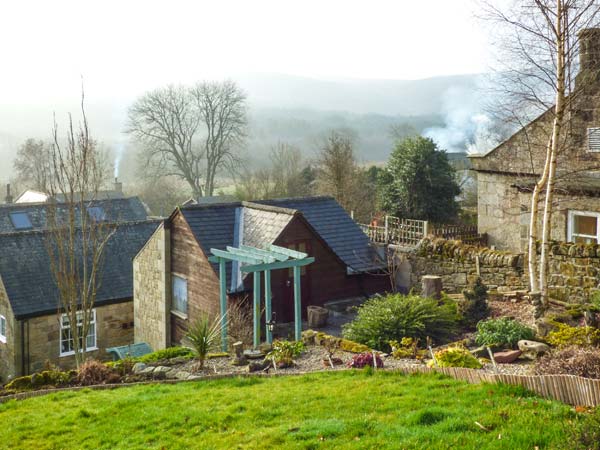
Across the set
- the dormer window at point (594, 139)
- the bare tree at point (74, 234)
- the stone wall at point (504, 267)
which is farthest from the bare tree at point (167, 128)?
the dormer window at point (594, 139)

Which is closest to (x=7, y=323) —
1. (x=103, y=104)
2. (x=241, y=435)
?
(x=241, y=435)

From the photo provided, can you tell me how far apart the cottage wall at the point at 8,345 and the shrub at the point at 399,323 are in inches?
557

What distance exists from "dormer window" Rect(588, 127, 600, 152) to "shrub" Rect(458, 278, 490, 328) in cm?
857

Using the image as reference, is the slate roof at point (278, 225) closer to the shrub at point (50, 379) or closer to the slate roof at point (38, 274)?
the shrub at point (50, 379)

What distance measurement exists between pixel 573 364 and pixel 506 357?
8.25 feet

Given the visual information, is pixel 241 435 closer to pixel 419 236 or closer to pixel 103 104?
pixel 419 236

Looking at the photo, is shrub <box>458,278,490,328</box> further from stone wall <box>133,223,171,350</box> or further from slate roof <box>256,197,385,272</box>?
stone wall <box>133,223,171,350</box>

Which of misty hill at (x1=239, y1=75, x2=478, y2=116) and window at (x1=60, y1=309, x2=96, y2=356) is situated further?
misty hill at (x1=239, y1=75, x2=478, y2=116)

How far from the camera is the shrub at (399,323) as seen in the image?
14.2m

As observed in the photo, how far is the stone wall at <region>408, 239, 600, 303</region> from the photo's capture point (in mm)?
16141

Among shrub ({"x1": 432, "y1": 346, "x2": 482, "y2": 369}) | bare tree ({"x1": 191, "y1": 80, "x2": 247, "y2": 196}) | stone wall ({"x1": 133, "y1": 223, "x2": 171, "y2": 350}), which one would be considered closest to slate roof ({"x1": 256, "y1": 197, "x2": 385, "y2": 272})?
stone wall ({"x1": 133, "y1": 223, "x2": 171, "y2": 350})

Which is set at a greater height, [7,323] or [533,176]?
[533,176]

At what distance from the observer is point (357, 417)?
8492mm

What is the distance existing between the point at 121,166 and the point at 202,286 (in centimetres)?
7746
